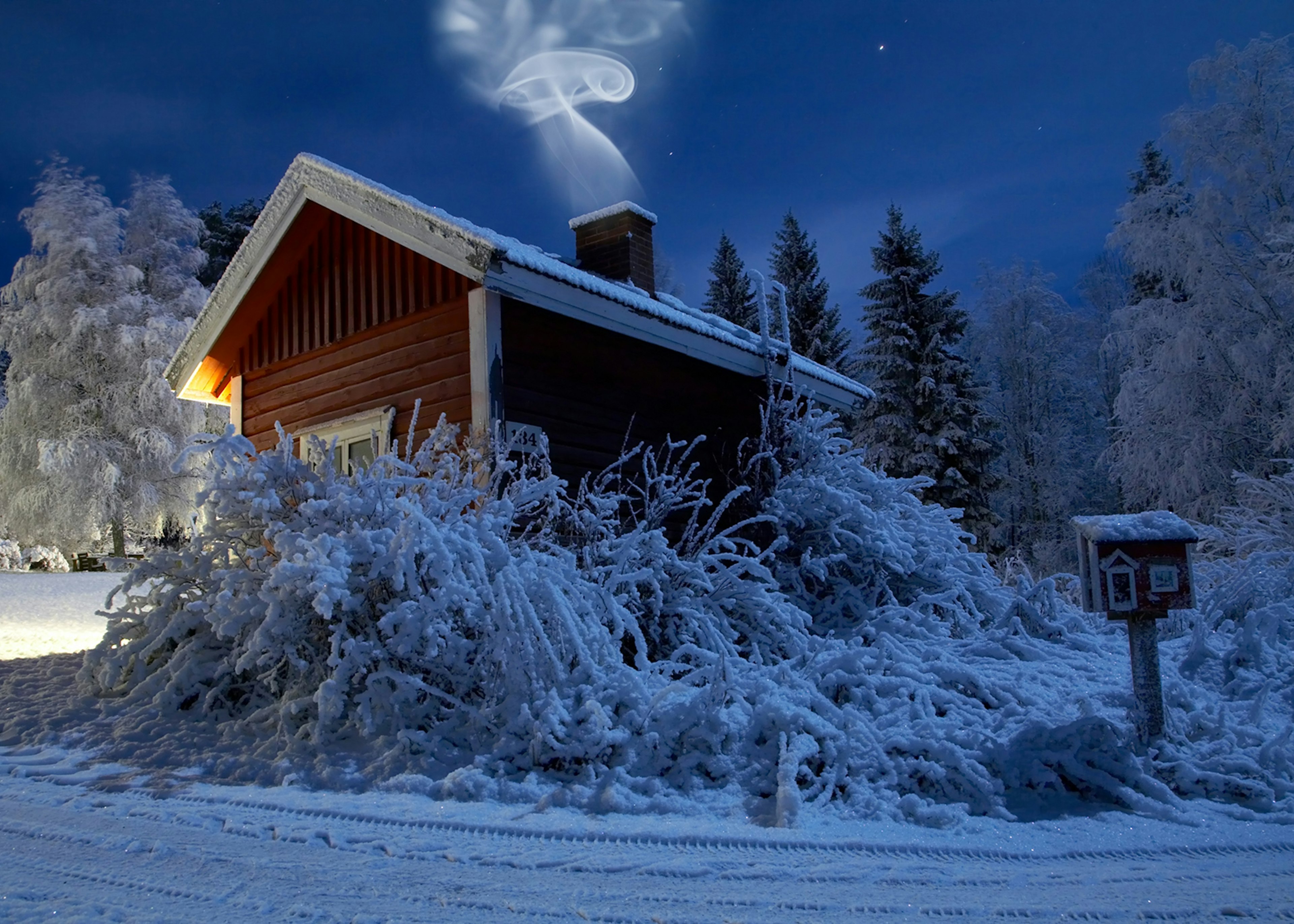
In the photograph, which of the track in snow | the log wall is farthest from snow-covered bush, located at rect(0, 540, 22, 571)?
the track in snow

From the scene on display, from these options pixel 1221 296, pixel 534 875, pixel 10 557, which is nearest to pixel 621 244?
pixel 534 875

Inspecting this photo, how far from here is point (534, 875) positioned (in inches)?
107

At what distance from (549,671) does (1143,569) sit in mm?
2825

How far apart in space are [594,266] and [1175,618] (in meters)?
7.14

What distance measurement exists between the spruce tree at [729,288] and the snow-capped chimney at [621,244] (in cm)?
1735

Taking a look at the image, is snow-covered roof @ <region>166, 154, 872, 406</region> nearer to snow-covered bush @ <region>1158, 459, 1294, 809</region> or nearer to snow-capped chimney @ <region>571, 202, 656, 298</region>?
snow-capped chimney @ <region>571, 202, 656, 298</region>

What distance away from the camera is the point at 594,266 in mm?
10414

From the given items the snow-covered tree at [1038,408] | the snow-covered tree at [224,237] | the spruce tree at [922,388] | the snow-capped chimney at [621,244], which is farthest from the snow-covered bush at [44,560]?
the snow-covered tree at [1038,408]

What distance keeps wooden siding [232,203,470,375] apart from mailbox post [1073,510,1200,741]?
5.34 metres

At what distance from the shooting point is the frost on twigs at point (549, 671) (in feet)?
11.9

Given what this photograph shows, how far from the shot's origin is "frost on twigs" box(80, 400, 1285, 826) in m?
3.63

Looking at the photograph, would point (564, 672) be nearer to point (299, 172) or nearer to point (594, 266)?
point (299, 172)

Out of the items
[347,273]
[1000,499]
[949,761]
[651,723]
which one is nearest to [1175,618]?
[949,761]

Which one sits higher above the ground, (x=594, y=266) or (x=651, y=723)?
(x=594, y=266)
